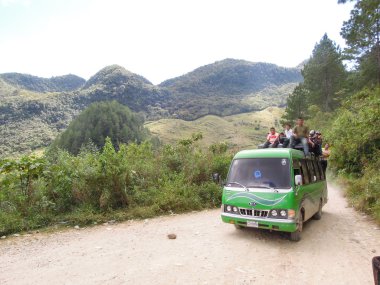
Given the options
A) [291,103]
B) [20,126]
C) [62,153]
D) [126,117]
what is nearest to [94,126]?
[126,117]

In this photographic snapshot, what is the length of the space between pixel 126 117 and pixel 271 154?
123 metres

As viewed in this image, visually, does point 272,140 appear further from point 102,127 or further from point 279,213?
point 102,127

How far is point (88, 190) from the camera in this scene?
1018cm

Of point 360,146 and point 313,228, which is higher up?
point 360,146

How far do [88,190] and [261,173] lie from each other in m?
5.98

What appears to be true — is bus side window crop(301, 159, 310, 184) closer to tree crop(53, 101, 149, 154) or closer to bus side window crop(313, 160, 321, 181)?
bus side window crop(313, 160, 321, 181)

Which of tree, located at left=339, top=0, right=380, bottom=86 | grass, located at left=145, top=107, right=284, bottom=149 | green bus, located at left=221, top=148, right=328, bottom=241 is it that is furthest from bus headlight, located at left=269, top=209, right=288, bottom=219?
grass, located at left=145, top=107, right=284, bottom=149

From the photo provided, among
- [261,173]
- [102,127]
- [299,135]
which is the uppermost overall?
[299,135]

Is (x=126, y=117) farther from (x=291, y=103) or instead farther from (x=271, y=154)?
(x=271, y=154)

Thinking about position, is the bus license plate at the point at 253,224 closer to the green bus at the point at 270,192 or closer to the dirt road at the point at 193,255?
the green bus at the point at 270,192

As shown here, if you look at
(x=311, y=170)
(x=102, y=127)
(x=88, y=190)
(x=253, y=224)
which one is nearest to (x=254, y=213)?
(x=253, y=224)

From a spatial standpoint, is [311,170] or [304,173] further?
[311,170]

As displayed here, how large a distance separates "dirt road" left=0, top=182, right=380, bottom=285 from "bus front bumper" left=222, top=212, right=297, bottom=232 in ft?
1.47

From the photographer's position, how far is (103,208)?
Answer: 32.9 ft
